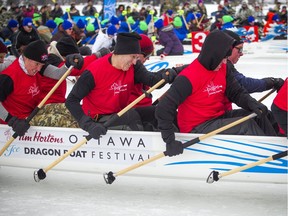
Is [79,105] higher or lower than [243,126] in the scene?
higher

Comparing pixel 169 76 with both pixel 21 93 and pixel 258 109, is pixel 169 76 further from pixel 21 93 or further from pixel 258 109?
pixel 21 93

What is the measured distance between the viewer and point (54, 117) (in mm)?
5758

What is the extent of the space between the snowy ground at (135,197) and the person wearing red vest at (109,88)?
584 millimetres

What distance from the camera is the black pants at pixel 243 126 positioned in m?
5.04

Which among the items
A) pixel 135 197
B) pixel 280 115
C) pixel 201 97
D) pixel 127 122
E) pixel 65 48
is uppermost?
pixel 280 115

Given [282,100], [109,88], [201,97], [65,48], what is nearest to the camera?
[282,100]

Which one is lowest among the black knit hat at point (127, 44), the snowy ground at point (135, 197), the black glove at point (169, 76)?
the snowy ground at point (135, 197)

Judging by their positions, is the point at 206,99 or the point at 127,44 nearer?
the point at 206,99

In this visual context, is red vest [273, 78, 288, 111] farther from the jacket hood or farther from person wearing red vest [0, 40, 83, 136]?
person wearing red vest [0, 40, 83, 136]

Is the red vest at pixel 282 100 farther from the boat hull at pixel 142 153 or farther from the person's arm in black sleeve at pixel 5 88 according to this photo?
the person's arm in black sleeve at pixel 5 88

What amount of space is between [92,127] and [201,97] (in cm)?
99

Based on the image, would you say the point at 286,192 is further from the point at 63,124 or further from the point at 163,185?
the point at 63,124

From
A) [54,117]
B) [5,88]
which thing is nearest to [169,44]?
[54,117]

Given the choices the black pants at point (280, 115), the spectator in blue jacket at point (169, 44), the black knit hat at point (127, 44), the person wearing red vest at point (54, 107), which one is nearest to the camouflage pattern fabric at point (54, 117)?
the person wearing red vest at point (54, 107)
